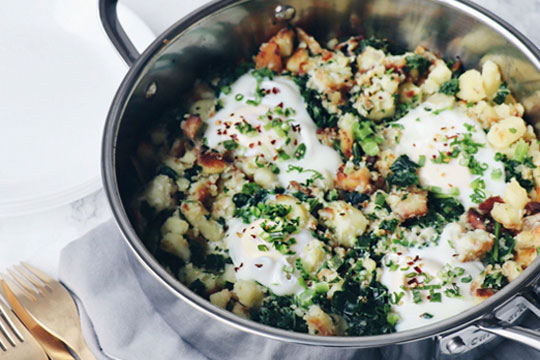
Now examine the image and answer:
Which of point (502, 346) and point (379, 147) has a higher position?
point (379, 147)

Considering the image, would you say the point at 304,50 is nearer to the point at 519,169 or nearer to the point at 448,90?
the point at 448,90

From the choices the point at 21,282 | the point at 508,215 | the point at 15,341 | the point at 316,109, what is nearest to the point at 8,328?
the point at 15,341

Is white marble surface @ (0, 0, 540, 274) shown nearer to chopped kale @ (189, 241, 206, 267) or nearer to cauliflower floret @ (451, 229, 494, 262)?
chopped kale @ (189, 241, 206, 267)

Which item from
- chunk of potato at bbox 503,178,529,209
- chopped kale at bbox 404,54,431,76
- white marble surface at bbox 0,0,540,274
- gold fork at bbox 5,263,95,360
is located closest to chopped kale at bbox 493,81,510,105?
chopped kale at bbox 404,54,431,76

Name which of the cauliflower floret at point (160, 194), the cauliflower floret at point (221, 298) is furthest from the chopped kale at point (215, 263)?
the cauliflower floret at point (160, 194)

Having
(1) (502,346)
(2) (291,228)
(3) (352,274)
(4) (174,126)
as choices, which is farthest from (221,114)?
(1) (502,346)

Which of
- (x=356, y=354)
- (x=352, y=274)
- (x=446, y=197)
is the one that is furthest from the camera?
(x=446, y=197)
